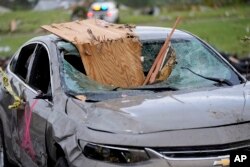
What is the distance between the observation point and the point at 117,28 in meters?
6.25

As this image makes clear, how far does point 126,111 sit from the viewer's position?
436cm

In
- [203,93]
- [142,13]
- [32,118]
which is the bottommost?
[142,13]

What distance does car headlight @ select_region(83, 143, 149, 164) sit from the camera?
13.0ft

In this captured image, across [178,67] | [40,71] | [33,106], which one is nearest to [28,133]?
[33,106]

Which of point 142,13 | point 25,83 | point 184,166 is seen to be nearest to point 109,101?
point 184,166

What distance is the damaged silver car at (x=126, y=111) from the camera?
13.0 feet

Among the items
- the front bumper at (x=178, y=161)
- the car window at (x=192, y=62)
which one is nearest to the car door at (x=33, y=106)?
the car window at (x=192, y=62)

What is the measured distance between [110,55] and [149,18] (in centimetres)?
2488

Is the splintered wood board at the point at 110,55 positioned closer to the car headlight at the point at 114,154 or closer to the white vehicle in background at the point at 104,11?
the car headlight at the point at 114,154

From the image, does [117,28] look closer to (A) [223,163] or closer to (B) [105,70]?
(B) [105,70]

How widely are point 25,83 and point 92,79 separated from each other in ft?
2.95

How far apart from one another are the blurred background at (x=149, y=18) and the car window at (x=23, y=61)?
31.0ft

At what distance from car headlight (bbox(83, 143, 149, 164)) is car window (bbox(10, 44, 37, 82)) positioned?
2.31m

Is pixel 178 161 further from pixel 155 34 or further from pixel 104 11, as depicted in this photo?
pixel 104 11
